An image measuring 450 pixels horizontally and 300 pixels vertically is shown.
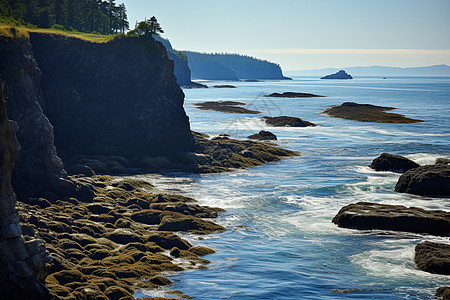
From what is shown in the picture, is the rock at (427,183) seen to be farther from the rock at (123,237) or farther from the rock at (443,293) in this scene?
the rock at (123,237)

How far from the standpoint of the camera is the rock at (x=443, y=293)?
2581 centimetres

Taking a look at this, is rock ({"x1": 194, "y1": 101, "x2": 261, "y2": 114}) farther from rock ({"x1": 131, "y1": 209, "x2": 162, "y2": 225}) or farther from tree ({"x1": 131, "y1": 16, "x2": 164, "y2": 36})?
rock ({"x1": 131, "y1": 209, "x2": 162, "y2": 225})

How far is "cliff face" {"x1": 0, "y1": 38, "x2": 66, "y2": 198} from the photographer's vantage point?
42.8 metres

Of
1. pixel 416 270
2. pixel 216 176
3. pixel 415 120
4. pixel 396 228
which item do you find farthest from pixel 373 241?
pixel 415 120

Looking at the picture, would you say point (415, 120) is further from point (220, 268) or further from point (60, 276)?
point (60, 276)

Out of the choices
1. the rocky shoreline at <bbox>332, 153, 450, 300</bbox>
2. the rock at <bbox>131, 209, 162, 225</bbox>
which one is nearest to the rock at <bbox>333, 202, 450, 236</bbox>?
the rocky shoreline at <bbox>332, 153, 450, 300</bbox>

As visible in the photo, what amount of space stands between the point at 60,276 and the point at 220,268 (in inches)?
365

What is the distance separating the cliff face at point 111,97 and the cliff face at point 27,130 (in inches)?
593

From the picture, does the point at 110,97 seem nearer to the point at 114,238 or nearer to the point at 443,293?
the point at 114,238

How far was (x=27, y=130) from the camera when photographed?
45.1 metres

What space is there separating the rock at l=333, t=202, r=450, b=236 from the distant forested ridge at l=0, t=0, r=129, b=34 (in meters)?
60.7

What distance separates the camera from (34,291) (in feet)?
71.2

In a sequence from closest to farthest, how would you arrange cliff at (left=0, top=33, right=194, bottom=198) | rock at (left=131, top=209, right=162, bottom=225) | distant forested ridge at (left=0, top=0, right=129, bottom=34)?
→ rock at (left=131, top=209, right=162, bottom=225) < cliff at (left=0, top=33, right=194, bottom=198) < distant forested ridge at (left=0, top=0, right=129, bottom=34)

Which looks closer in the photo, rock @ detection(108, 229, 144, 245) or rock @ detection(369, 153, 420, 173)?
rock @ detection(108, 229, 144, 245)
